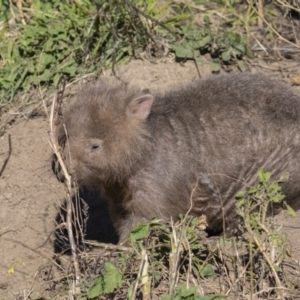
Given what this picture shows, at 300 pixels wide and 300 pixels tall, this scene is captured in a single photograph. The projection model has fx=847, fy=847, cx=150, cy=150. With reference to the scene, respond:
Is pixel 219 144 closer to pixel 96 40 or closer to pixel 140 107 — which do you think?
pixel 140 107

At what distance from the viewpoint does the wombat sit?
653cm

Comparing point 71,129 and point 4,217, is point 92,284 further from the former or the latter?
point 4,217

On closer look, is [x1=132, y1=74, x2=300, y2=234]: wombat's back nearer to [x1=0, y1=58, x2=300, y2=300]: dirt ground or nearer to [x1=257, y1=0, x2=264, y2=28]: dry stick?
[x1=0, y1=58, x2=300, y2=300]: dirt ground

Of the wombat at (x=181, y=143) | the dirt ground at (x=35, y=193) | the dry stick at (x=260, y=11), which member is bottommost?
the dirt ground at (x=35, y=193)

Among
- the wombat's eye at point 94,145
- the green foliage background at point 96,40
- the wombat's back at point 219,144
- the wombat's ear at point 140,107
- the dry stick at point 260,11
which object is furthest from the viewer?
the dry stick at point 260,11

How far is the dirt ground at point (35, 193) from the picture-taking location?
289 inches

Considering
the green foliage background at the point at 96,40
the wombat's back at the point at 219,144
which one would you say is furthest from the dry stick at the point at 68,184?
the green foliage background at the point at 96,40

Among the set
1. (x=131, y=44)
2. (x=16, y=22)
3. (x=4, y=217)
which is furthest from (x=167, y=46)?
(x=4, y=217)

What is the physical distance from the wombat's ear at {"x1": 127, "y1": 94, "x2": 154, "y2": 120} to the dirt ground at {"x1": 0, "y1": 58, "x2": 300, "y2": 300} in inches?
46.0

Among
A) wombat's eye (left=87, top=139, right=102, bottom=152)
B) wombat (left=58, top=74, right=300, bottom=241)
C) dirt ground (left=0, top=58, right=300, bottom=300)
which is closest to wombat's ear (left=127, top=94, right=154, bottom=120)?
wombat (left=58, top=74, right=300, bottom=241)

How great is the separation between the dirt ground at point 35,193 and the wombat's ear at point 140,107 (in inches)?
46.0

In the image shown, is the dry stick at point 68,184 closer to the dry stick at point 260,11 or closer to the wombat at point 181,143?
the wombat at point 181,143

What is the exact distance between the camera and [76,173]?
21.1ft

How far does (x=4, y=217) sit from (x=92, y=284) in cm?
259
